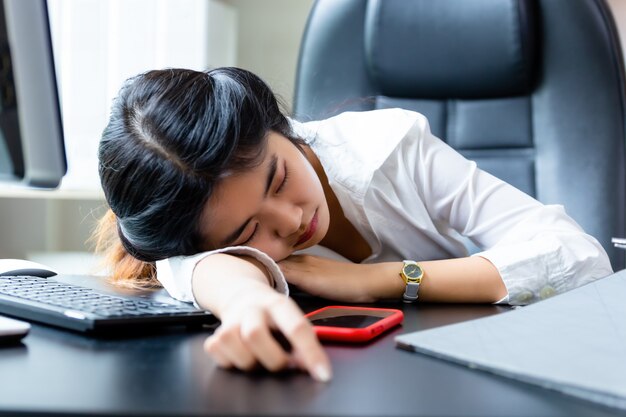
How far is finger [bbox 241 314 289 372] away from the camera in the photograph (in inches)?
15.6

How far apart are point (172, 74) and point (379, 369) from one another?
455mm

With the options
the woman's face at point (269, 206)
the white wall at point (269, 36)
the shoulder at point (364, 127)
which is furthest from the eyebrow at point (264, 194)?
the white wall at point (269, 36)

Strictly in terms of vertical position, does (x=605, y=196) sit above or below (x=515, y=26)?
below

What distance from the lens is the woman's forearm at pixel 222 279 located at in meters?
0.55

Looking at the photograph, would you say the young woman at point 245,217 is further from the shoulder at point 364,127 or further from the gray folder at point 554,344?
the gray folder at point 554,344

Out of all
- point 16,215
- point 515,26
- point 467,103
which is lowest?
point 16,215

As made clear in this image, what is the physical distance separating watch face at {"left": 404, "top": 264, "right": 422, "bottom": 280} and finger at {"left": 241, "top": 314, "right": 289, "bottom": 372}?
0.38 metres

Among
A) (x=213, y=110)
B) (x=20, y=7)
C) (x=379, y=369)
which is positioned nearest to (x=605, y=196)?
(x=213, y=110)

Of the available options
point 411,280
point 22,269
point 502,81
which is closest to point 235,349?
point 411,280

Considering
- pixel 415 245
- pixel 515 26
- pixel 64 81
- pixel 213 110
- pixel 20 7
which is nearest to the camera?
pixel 20 7

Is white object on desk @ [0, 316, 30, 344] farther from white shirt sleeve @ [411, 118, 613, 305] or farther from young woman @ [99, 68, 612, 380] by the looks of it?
white shirt sleeve @ [411, 118, 613, 305]

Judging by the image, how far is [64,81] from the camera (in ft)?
5.81

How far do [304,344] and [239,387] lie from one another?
0.04 m

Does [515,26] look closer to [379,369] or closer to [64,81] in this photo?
[379,369]
